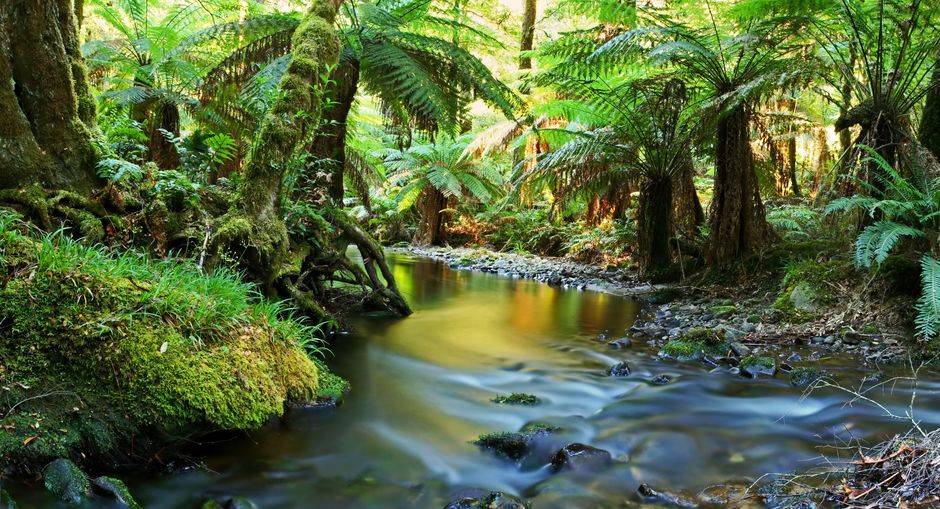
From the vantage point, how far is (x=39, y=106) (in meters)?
2.95

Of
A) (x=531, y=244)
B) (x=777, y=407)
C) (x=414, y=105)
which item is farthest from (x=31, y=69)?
(x=531, y=244)

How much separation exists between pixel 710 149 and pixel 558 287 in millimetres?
2612

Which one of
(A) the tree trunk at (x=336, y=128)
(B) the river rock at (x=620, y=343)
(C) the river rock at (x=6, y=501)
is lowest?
(B) the river rock at (x=620, y=343)

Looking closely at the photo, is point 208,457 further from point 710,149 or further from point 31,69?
point 710,149

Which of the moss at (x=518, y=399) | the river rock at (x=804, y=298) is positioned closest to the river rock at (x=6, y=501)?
the moss at (x=518, y=399)

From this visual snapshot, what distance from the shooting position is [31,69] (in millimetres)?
2926

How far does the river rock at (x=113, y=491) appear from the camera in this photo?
5.53 feet

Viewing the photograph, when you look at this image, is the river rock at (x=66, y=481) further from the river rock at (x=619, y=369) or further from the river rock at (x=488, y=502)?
the river rock at (x=619, y=369)

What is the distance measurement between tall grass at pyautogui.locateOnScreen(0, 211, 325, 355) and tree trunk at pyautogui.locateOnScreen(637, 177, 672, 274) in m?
5.08

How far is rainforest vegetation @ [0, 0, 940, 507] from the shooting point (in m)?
1.98

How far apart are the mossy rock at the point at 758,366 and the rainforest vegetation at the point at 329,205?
0.02m

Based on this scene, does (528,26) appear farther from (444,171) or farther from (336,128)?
Result: (336,128)

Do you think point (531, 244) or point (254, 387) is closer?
point (254, 387)

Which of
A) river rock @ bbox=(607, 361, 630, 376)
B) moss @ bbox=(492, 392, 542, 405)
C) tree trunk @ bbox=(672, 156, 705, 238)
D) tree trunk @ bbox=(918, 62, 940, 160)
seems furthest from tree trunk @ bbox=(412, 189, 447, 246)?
moss @ bbox=(492, 392, 542, 405)
